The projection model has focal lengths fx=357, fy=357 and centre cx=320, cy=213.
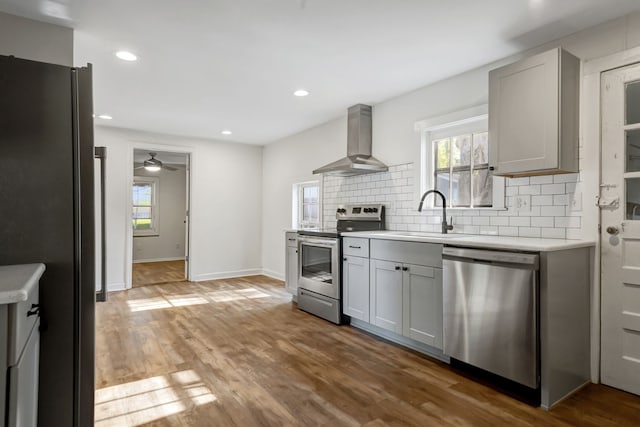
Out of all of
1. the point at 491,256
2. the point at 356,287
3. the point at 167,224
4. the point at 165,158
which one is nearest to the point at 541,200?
the point at 491,256

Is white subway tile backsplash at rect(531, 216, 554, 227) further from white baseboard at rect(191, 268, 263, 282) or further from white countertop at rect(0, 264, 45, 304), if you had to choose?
white baseboard at rect(191, 268, 263, 282)

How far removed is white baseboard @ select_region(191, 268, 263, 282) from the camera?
6070mm

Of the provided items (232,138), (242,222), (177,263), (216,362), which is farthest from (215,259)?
(216,362)

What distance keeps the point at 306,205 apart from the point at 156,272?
3532 millimetres

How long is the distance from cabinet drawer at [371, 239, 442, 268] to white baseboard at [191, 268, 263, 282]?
149 inches

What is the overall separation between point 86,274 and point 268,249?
499 cm

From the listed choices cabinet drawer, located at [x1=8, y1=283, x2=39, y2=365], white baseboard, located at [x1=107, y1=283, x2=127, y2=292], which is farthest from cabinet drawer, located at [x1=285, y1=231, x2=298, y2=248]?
cabinet drawer, located at [x1=8, y1=283, x2=39, y2=365]

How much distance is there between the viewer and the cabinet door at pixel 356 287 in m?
3.37

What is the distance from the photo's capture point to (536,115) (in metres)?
2.44

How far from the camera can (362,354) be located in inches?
114

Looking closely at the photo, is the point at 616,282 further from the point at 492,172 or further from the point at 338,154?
the point at 338,154

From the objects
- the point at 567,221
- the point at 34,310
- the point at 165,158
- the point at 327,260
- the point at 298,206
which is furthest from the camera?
the point at 165,158

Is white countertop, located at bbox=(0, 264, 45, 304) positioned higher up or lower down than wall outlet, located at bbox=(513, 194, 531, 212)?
lower down

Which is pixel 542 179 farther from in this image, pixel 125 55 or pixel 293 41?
pixel 125 55
